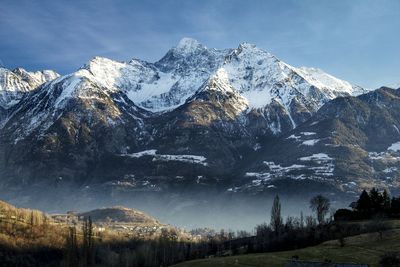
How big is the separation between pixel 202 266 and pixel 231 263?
31.5 ft

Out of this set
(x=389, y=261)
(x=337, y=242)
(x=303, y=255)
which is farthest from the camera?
(x=337, y=242)

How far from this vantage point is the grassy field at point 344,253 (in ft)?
547

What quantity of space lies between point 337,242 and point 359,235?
7539mm

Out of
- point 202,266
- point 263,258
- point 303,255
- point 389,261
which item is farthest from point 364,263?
point 202,266

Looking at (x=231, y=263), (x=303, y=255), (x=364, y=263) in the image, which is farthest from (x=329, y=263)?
(x=231, y=263)

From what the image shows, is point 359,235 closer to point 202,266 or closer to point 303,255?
point 303,255

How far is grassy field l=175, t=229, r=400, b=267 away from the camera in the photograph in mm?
166625

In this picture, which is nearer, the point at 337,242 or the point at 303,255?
the point at 303,255

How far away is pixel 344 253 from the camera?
173250 millimetres

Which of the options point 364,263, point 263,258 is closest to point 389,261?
point 364,263

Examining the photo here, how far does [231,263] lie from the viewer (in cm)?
18362

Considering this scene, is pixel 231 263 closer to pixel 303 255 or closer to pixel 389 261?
pixel 303 255

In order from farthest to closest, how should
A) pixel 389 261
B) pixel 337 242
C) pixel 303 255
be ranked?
pixel 337 242
pixel 303 255
pixel 389 261

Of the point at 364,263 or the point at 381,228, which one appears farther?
the point at 381,228
